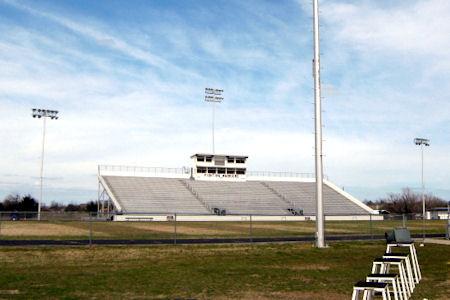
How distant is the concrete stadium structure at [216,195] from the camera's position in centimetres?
6331

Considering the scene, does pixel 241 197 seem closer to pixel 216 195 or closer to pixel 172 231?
pixel 216 195

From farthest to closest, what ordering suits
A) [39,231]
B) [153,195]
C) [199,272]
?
[153,195], [39,231], [199,272]

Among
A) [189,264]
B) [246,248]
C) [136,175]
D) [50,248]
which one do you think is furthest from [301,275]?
[136,175]

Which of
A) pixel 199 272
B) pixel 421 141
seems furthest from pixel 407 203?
pixel 199 272

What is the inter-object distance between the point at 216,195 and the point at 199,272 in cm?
5825

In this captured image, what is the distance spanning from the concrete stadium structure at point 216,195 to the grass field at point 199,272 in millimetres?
35681

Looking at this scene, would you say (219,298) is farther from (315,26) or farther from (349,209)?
(349,209)

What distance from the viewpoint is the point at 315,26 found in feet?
79.2

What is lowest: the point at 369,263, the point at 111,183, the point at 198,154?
the point at 369,263

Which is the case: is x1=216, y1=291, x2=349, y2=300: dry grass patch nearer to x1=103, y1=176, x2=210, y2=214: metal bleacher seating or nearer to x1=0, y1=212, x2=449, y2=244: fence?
x1=0, y1=212, x2=449, y2=244: fence

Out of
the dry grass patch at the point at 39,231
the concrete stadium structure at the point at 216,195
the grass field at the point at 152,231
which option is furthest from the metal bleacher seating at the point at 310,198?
the dry grass patch at the point at 39,231

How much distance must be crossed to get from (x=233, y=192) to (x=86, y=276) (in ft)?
203

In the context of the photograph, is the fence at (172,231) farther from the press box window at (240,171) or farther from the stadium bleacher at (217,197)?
the press box window at (240,171)

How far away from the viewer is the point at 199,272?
15570 mm
